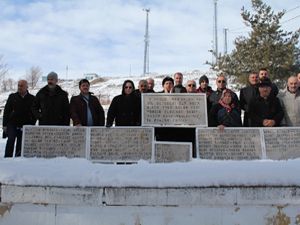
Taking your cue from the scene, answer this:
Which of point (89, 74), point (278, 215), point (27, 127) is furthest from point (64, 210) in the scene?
point (89, 74)

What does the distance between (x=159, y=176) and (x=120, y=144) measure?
222cm

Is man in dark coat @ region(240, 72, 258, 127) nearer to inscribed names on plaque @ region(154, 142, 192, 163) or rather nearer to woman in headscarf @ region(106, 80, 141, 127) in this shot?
inscribed names on plaque @ region(154, 142, 192, 163)

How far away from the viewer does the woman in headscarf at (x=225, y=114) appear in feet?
20.4

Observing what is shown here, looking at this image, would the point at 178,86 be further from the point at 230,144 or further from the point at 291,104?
the point at 291,104

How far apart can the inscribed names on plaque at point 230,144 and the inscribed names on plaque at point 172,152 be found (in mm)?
224

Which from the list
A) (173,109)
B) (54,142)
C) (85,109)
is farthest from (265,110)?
(54,142)

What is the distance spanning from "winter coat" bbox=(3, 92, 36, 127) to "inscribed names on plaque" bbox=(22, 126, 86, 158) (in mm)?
1273

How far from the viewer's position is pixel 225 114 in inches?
245

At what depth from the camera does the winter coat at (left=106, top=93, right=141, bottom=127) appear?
256 inches

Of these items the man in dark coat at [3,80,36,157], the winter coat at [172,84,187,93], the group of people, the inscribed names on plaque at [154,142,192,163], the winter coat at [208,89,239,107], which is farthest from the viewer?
the man in dark coat at [3,80,36,157]

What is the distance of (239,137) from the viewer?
5965 mm

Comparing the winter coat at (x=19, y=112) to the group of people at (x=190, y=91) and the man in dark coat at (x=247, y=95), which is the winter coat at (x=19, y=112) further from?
the man in dark coat at (x=247, y=95)

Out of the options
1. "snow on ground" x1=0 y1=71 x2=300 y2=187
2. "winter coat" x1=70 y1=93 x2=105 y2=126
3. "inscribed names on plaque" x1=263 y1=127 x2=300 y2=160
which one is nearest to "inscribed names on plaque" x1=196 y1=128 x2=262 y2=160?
"inscribed names on plaque" x1=263 y1=127 x2=300 y2=160

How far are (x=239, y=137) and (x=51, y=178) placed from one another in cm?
310
